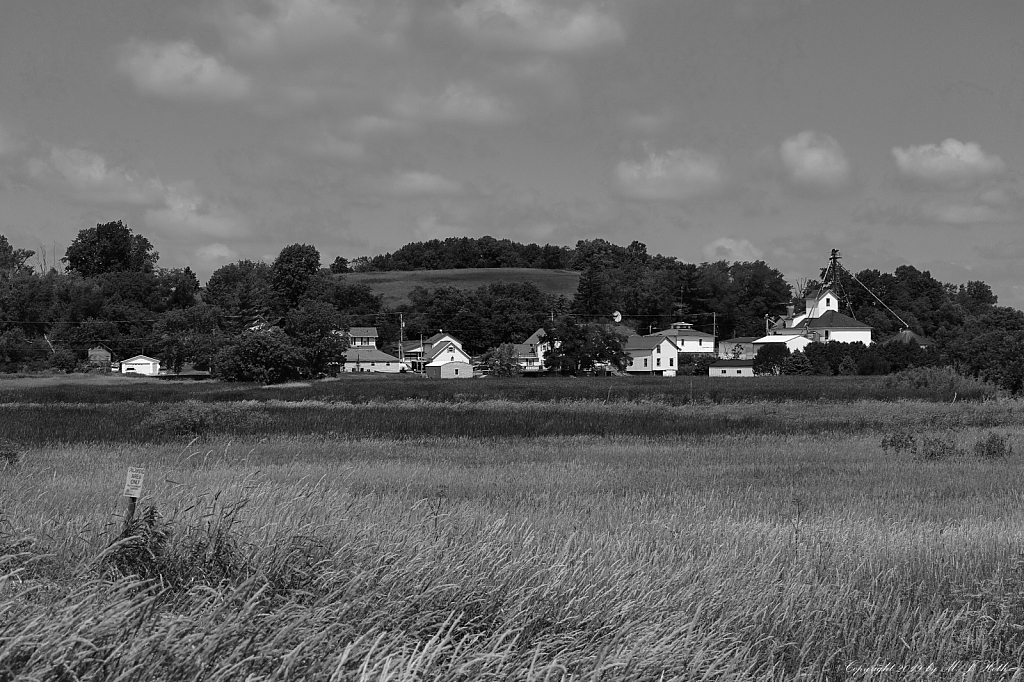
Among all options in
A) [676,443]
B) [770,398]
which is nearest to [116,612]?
[676,443]

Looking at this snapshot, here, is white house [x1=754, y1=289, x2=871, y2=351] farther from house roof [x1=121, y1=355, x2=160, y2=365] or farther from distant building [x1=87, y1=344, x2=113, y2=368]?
distant building [x1=87, y1=344, x2=113, y2=368]

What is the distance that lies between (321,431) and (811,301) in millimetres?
122533

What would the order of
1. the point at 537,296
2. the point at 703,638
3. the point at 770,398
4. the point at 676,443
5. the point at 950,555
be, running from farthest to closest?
the point at 537,296, the point at 770,398, the point at 676,443, the point at 950,555, the point at 703,638

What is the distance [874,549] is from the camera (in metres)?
11.4

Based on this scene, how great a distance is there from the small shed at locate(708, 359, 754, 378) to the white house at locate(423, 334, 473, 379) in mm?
32252

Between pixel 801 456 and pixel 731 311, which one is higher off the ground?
pixel 731 311

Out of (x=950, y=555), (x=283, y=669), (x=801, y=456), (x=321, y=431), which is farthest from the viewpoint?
(x=321, y=431)

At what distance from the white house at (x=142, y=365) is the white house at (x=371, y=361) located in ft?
85.5

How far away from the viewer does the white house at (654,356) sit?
13575 centimetres

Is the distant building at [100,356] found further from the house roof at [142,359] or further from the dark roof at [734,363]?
the dark roof at [734,363]

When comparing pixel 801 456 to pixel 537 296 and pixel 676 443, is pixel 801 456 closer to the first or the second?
pixel 676 443

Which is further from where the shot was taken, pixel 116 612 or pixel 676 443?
pixel 676 443

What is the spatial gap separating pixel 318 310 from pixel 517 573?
327ft

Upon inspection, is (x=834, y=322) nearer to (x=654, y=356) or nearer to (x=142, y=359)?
(x=654, y=356)
